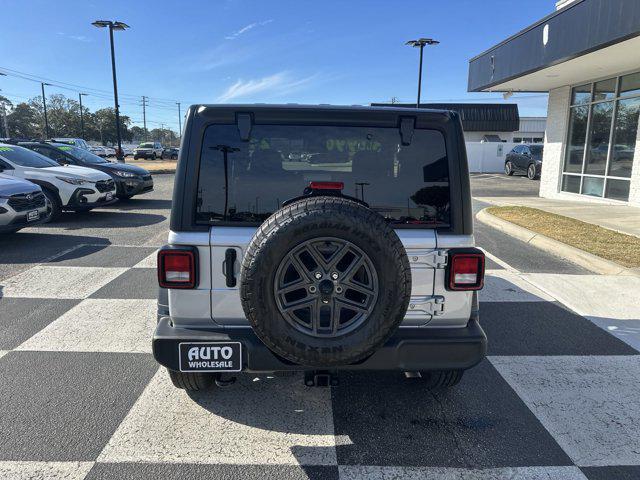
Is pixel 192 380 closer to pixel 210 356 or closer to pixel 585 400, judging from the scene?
pixel 210 356

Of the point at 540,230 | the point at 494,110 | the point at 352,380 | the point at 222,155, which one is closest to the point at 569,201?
the point at 540,230

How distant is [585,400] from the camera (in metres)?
3.22

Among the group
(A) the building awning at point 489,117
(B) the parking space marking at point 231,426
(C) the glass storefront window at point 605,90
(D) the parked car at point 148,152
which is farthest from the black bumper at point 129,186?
(D) the parked car at point 148,152

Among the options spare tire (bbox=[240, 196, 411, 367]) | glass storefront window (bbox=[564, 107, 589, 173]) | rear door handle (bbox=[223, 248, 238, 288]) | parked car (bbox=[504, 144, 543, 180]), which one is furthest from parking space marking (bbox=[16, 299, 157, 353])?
parked car (bbox=[504, 144, 543, 180])

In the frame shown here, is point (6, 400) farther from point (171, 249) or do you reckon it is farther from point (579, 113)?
point (579, 113)

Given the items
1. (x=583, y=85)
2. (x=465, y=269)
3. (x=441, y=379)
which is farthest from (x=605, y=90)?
(x=465, y=269)

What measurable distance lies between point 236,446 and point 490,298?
3699 millimetres

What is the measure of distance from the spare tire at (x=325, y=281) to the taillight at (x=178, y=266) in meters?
0.44

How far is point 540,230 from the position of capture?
8.83 metres

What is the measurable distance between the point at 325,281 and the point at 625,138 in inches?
504

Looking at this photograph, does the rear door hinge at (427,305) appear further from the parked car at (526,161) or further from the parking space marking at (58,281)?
the parked car at (526,161)

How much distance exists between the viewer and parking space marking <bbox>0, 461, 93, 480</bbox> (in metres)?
2.39

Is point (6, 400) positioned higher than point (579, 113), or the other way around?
point (579, 113)

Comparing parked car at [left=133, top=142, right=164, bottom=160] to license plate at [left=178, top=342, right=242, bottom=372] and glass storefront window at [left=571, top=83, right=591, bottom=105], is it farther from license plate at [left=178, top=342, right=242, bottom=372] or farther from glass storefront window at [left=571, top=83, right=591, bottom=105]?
license plate at [left=178, top=342, right=242, bottom=372]
